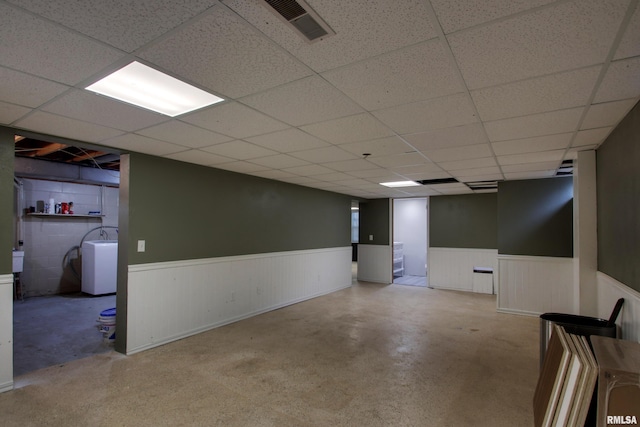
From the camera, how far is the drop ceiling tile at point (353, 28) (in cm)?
123

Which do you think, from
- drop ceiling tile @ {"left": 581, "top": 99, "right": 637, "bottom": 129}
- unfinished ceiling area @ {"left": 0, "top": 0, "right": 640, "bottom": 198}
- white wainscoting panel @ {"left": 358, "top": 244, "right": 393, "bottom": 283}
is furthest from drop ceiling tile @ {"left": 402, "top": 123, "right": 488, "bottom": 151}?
white wainscoting panel @ {"left": 358, "top": 244, "right": 393, "bottom": 283}

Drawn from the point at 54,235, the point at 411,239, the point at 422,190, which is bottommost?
the point at 411,239

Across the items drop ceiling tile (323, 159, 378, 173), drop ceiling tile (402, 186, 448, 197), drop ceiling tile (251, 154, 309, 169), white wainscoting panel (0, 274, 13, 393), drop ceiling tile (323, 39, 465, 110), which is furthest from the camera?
drop ceiling tile (402, 186, 448, 197)

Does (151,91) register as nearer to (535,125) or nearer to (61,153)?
(535,125)

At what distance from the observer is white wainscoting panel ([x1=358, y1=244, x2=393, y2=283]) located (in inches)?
320

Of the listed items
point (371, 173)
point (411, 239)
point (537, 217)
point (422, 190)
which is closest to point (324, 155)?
point (371, 173)

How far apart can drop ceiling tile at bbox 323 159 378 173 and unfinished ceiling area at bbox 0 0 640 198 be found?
767 millimetres

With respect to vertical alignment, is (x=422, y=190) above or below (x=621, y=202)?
above

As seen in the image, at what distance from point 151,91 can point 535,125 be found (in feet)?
9.57

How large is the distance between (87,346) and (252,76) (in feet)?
12.6

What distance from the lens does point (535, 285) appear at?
17.0 ft

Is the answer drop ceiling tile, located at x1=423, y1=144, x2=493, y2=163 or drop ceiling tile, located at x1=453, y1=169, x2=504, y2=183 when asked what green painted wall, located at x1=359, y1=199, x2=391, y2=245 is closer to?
drop ceiling tile, located at x1=453, y1=169, x2=504, y2=183

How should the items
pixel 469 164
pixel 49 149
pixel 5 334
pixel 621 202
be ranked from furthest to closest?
pixel 49 149 → pixel 469 164 → pixel 5 334 → pixel 621 202

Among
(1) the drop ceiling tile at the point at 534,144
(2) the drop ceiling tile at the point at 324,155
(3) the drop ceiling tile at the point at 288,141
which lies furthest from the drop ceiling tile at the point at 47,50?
(1) the drop ceiling tile at the point at 534,144
